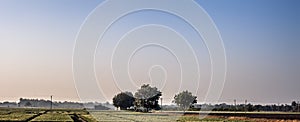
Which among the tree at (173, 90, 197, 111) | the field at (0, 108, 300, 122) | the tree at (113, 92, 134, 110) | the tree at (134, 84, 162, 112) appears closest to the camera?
the field at (0, 108, 300, 122)

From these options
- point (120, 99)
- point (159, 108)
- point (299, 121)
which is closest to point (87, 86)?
point (299, 121)

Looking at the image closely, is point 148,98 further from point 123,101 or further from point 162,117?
point 162,117

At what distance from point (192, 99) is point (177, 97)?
13847 millimetres

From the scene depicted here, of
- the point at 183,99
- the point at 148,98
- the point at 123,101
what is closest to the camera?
the point at 148,98

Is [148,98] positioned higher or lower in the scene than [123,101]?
higher

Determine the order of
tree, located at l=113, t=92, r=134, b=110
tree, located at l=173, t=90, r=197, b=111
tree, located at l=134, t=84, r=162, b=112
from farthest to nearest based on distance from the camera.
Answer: tree, located at l=173, t=90, r=197, b=111
tree, located at l=113, t=92, r=134, b=110
tree, located at l=134, t=84, r=162, b=112

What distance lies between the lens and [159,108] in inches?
5719

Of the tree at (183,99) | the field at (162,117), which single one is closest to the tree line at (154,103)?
the tree at (183,99)

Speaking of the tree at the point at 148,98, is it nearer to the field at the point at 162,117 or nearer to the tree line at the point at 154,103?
the tree line at the point at 154,103

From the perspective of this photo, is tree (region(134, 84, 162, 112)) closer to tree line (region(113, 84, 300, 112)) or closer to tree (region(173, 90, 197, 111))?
tree line (region(113, 84, 300, 112))

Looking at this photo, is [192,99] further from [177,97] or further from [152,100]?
[152,100]

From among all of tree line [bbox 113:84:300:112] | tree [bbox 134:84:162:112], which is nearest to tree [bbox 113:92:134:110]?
tree line [bbox 113:84:300:112]

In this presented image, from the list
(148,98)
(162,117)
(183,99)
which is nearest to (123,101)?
(183,99)

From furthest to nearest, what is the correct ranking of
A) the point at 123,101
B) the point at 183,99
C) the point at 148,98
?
1. the point at 183,99
2. the point at 123,101
3. the point at 148,98
